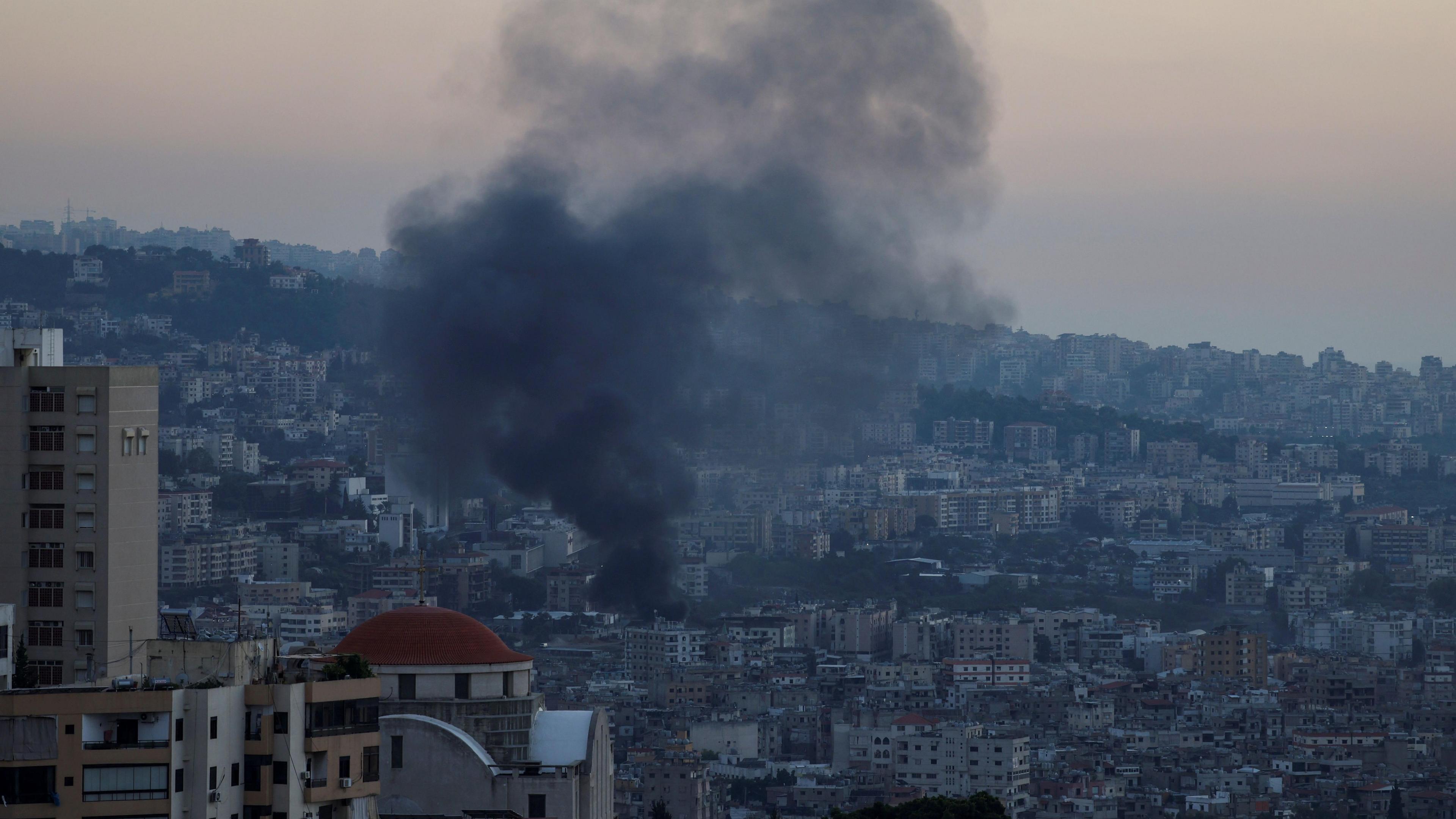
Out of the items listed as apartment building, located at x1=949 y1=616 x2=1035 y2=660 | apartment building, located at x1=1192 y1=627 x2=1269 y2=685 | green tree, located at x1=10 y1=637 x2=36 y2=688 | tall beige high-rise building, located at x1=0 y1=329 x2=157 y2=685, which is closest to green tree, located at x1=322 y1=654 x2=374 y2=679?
green tree, located at x1=10 y1=637 x2=36 y2=688

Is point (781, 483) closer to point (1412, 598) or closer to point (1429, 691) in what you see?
point (1412, 598)

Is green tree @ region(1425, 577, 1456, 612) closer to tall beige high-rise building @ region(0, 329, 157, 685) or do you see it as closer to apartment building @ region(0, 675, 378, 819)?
tall beige high-rise building @ region(0, 329, 157, 685)

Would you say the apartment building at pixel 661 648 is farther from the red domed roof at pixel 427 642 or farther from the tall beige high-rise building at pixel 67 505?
the tall beige high-rise building at pixel 67 505

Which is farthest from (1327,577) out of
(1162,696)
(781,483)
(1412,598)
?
(1162,696)

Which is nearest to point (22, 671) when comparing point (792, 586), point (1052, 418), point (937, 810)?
point (937, 810)

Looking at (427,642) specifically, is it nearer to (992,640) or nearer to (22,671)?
(22,671)
